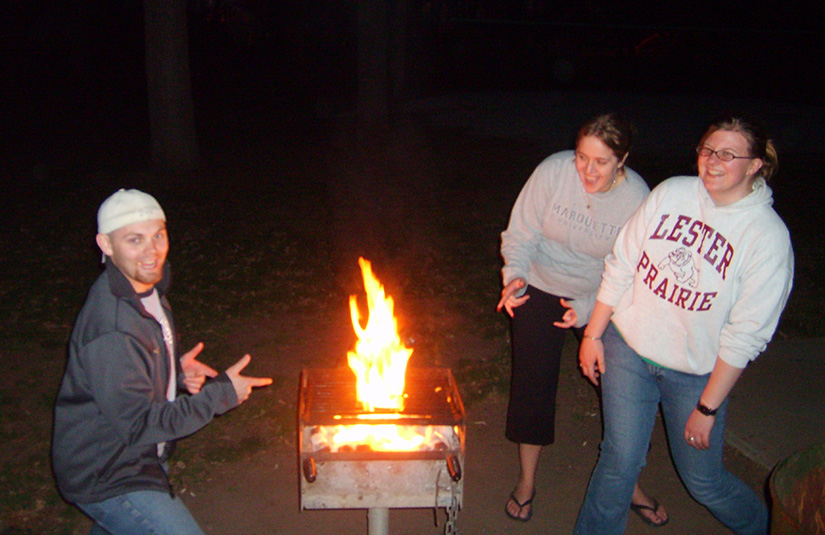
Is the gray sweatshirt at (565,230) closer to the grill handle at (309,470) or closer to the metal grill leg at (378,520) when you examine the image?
the metal grill leg at (378,520)

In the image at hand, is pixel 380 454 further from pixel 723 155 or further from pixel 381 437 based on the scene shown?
pixel 723 155

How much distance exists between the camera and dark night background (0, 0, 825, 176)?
25.0 meters

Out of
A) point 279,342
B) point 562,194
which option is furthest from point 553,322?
point 279,342

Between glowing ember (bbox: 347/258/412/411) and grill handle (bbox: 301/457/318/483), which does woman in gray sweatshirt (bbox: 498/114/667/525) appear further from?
grill handle (bbox: 301/457/318/483)

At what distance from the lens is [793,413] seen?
4660mm

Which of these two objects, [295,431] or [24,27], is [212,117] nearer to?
[24,27]

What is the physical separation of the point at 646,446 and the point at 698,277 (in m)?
0.84

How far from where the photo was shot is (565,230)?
11.8 ft

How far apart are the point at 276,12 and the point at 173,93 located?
17389 mm

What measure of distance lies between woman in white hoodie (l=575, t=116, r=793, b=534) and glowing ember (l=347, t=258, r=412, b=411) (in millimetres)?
910

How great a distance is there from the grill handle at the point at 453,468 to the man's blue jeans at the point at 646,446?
3.02ft

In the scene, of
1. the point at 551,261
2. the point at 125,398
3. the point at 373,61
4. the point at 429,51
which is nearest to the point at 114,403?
the point at 125,398

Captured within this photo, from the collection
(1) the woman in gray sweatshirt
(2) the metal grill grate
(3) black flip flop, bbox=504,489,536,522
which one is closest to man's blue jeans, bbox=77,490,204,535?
(2) the metal grill grate

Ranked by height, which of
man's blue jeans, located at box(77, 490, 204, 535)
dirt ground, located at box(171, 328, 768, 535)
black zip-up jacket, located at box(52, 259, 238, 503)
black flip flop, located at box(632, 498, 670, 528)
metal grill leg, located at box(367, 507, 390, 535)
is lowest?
dirt ground, located at box(171, 328, 768, 535)
